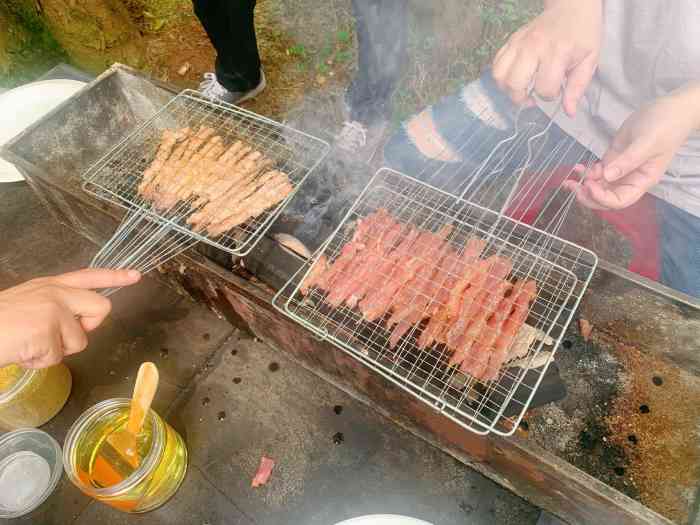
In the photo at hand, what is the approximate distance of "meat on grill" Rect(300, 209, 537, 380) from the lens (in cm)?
243

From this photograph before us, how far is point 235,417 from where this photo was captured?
339 centimetres

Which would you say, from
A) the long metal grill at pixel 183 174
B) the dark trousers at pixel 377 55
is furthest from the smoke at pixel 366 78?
the long metal grill at pixel 183 174

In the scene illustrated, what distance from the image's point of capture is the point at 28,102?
4812 mm

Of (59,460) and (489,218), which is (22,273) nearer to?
(59,460)

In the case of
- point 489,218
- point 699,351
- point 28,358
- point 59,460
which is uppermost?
point 28,358

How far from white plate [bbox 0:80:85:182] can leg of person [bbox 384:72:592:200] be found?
3.50m

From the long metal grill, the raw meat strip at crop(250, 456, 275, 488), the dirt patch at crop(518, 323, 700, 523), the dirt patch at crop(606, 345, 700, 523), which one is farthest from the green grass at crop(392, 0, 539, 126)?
the raw meat strip at crop(250, 456, 275, 488)

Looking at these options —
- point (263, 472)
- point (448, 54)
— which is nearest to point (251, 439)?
point (263, 472)

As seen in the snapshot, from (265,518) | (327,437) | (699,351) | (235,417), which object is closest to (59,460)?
(235,417)

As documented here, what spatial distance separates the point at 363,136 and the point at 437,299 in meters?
2.90

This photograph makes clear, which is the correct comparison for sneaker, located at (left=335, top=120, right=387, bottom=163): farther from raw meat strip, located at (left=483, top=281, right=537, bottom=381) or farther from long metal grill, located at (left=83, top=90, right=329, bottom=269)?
raw meat strip, located at (left=483, top=281, right=537, bottom=381)

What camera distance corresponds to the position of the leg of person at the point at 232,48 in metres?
4.50

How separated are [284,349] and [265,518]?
3.53 ft

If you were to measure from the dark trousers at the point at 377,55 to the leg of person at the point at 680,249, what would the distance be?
115 inches
